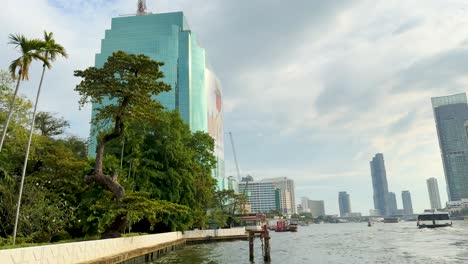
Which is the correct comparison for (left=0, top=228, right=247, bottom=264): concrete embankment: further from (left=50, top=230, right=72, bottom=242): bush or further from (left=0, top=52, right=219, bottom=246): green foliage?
(left=50, top=230, right=72, bottom=242): bush

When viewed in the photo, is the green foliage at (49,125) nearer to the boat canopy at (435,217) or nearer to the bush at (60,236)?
the bush at (60,236)

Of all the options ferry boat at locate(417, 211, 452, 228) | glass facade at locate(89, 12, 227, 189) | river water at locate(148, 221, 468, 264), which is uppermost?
glass facade at locate(89, 12, 227, 189)

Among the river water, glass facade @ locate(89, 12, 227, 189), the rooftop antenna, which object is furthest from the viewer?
the rooftop antenna

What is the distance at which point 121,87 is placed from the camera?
22906 mm

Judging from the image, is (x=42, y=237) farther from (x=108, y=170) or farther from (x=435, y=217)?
(x=435, y=217)

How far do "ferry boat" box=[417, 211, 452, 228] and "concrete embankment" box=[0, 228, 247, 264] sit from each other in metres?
65.4

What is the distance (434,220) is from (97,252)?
81.0 m

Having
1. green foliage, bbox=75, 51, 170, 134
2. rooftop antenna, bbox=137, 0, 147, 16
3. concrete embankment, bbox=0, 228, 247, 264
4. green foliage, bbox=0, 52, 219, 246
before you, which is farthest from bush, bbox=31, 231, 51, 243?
rooftop antenna, bbox=137, 0, 147, 16

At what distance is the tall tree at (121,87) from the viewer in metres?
22.9

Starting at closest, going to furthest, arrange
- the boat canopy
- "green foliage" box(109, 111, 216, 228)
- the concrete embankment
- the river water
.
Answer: the concrete embankment → the river water → "green foliage" box(109, 111, 216, 228) → the boat canopy

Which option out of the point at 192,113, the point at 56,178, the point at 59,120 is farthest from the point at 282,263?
the point at 192,113

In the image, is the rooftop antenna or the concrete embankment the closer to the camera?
the concrete embankment

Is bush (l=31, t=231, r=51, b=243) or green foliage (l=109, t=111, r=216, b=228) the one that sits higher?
green foliage (l=109, t=111, r=216, b=228)

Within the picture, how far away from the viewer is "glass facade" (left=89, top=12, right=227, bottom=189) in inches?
4486
